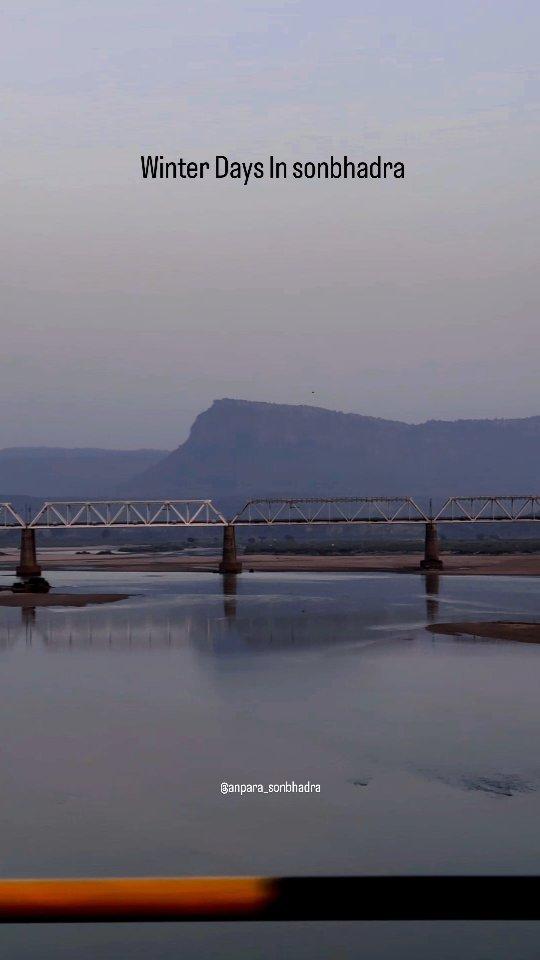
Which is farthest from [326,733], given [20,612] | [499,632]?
[20,612]

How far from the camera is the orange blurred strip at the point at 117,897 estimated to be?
15.7ft

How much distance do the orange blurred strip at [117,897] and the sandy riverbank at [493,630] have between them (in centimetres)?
7978

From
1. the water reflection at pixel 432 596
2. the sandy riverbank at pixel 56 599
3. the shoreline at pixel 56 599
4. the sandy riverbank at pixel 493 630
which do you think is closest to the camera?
the sandy riverbank at pixel 493 630

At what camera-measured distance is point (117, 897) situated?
15.8 feet

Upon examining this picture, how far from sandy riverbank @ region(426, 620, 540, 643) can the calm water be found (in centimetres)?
411

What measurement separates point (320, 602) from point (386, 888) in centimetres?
12382

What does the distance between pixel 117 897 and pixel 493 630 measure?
86628mm

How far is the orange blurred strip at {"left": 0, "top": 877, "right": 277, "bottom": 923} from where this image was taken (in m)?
4.80

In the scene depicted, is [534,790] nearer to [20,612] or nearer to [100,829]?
[100,829]

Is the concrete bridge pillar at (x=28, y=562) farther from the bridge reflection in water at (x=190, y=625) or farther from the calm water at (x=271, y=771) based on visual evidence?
the calm water at (x=271, y=771)

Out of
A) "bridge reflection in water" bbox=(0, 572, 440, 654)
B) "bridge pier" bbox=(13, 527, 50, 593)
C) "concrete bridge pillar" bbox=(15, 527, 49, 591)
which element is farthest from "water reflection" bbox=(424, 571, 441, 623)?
"concrete bridge pillar" bbox=(15, 527, 49, 591)

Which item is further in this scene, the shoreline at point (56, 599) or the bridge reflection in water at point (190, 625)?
the shoreline at point (56, 599)

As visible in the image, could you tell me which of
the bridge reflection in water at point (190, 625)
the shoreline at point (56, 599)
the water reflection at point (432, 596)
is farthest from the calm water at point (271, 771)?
the shoreline at point (56, 599)

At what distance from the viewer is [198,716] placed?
4903 centimetres
